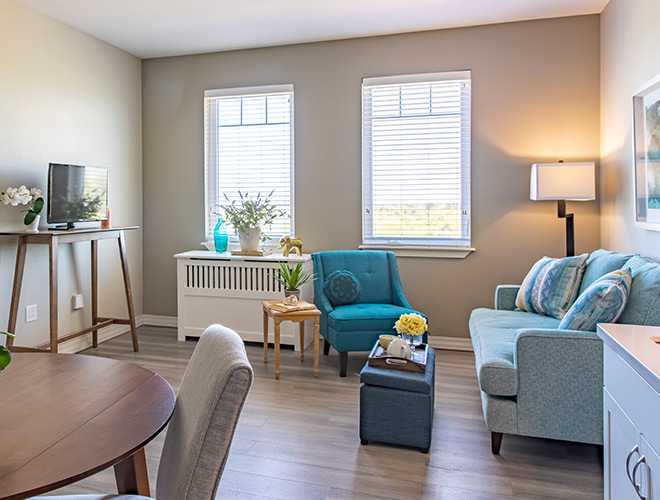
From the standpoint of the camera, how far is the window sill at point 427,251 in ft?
13.4

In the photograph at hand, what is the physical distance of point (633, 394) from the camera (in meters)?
1.34

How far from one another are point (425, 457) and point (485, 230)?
88.3 inches

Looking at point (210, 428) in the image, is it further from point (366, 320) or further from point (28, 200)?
point (28, 200)

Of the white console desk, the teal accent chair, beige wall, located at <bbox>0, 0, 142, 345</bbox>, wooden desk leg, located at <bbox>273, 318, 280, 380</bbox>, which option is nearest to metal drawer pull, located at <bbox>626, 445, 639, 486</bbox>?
the white console desk

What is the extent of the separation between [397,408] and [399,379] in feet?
0.48

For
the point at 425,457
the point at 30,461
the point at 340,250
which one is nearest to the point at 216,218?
the point at 340,250

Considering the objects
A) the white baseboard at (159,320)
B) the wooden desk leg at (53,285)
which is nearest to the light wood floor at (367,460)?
the wooden desk leg at (53,285)

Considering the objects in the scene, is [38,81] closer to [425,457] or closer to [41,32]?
[41,32]

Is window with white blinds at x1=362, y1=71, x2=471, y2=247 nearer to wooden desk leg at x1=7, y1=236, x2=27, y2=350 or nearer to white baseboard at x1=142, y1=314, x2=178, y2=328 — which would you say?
white baseboard at x1=142, y1=314, x2=178, y2=328

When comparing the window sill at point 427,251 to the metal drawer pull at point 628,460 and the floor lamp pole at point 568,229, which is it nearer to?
the floor lamp pole at point 568,229

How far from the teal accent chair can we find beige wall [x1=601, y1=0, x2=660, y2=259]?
5.13ft

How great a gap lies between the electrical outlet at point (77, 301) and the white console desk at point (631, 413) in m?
3.90

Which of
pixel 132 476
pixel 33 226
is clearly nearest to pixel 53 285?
pixel 33 226

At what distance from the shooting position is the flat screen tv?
3.53 meters
